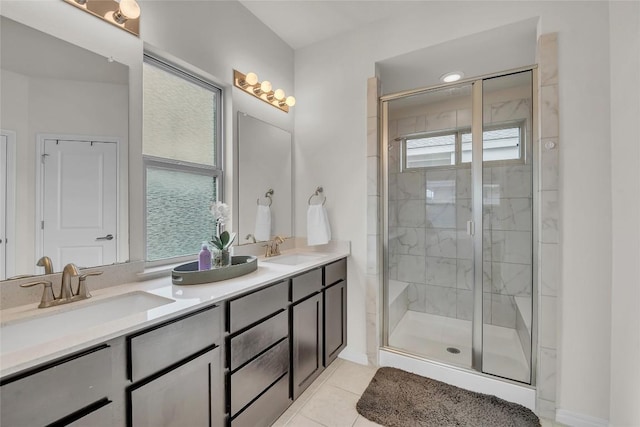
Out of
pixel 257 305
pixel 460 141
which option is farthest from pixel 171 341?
pixel 460 141

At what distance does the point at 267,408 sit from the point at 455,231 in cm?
227

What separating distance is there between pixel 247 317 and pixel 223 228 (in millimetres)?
853

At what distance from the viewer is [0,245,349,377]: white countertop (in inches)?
28.1

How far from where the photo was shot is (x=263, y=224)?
228 centimetres

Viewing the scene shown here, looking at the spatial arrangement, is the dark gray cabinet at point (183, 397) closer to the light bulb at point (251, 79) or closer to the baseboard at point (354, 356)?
the baseboard at point (354, 356)

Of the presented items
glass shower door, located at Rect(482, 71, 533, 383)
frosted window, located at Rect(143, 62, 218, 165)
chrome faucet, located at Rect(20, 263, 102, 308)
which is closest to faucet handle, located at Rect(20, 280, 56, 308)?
chrome faucet, located at Rect(20, 263, 102, 308)

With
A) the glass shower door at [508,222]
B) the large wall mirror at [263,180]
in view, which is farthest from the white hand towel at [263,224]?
the glass shower door at [508,222]

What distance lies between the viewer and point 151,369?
0.96 metres

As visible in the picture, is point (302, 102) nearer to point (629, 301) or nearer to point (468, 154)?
point (468, 154)

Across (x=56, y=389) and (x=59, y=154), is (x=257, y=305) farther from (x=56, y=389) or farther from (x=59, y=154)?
(x=59, y=154)

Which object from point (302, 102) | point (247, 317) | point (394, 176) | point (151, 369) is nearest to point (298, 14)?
point (302, 102)

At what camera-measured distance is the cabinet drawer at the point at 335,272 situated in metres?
2.00

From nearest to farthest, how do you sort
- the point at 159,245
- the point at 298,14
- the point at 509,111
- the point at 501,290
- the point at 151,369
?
the point at 151,369, the point at 159,245, the point at 509,111, the point at 298,14, the point at 501,290

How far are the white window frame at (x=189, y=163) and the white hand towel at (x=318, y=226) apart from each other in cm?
74
